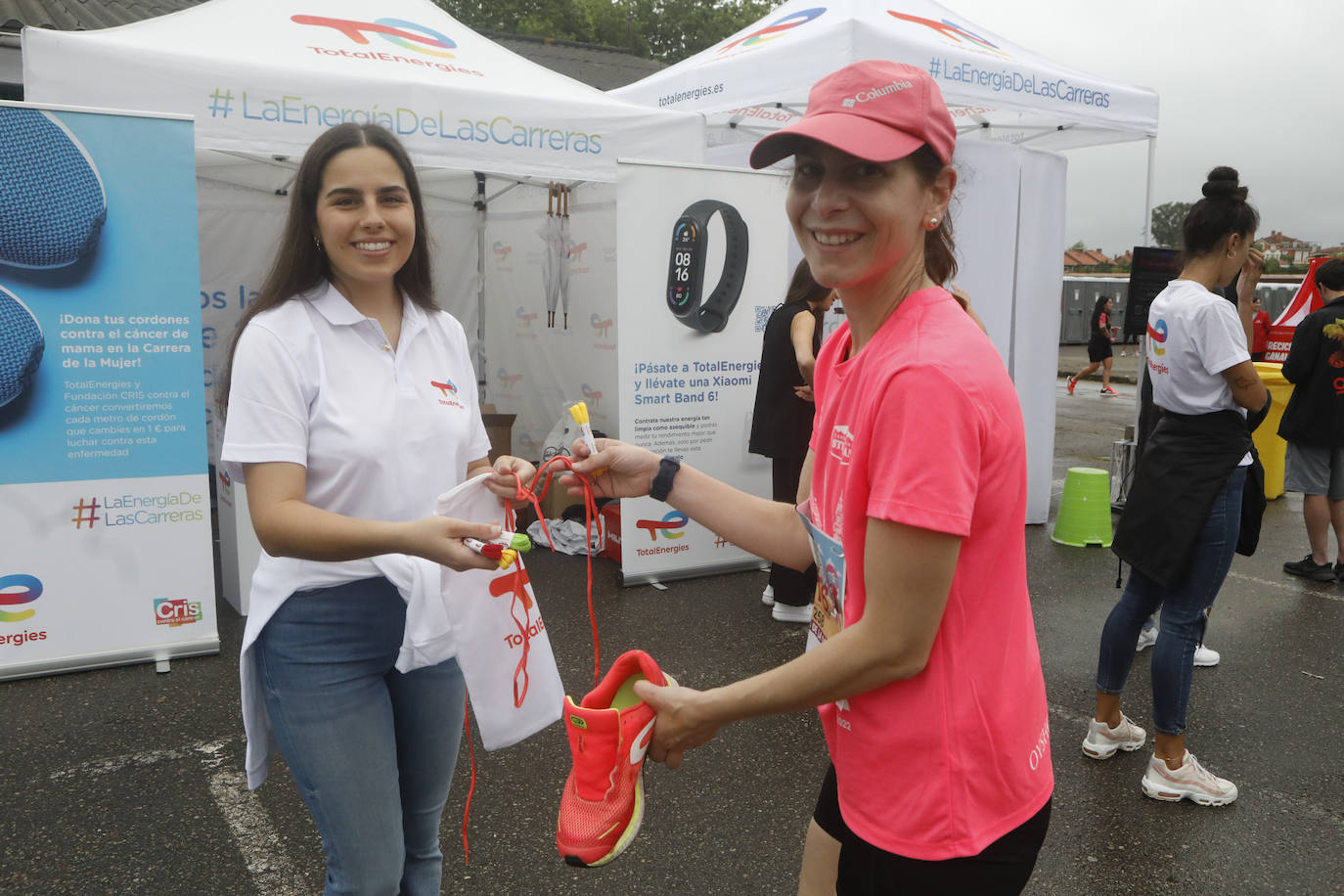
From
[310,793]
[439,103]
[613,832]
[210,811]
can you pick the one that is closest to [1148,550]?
[613,832]

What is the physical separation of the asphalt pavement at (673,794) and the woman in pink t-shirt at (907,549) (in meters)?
1.63

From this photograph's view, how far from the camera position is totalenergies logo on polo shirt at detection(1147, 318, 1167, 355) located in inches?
138

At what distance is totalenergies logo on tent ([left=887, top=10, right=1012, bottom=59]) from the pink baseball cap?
238 inches

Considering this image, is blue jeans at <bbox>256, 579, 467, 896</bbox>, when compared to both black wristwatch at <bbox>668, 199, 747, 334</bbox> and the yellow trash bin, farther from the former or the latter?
the yellow trash bin

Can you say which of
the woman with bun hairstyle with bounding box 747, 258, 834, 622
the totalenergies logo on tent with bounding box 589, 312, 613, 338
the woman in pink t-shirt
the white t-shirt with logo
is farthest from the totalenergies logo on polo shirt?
the totalenergies logo on tent with bounding box 589, 312, 613, 338

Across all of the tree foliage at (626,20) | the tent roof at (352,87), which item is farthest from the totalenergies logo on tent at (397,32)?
the tree foliage at (626,20)

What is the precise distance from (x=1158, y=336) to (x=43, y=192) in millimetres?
4544

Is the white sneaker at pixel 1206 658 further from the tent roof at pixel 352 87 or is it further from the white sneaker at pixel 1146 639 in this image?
the tent roof at pixel 352 87

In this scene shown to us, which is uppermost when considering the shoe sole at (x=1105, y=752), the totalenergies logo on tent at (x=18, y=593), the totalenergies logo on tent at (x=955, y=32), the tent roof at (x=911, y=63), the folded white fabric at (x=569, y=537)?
the totalenergies logo on tent at (x=955, y=32)

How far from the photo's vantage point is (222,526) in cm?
531

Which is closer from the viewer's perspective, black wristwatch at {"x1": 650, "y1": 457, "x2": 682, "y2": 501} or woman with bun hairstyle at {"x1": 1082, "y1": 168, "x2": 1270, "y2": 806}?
black wristwatch at {"x1": 650, "y1": 457, "x2": 682, "y2": 501}

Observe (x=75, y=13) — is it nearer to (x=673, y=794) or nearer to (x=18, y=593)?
(x=18, y=593)

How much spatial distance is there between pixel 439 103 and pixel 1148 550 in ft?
14.1

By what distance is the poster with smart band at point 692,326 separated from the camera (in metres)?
5.64
